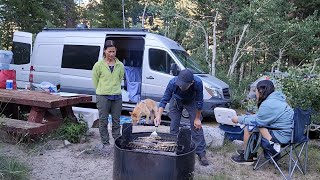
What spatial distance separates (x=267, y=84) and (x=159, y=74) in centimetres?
369

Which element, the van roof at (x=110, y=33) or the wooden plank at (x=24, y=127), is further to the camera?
the van roof at (x=110, y=33)

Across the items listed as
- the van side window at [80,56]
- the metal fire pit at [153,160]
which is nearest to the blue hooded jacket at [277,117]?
the metal fire pit at [153,160]

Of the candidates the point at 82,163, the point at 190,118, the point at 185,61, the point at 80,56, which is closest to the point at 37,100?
the point at 82,163

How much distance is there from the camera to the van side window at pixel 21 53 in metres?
9.19

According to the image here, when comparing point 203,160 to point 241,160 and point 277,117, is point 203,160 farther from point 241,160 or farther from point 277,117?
point 277,117

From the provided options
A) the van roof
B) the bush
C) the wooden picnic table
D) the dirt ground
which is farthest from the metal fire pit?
the van roof

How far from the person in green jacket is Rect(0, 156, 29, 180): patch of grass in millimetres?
1418

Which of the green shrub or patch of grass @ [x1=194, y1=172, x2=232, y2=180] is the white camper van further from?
patch of grass @ [x1=194, y1=172, x2=232, y2=180]

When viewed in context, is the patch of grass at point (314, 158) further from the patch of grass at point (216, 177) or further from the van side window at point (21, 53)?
the van side window at point (21, 53)

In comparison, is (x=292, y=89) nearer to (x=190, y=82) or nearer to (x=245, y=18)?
(x=190, y=82)

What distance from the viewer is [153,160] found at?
3029 millimetres

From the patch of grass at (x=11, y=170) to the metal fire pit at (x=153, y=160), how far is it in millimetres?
1127

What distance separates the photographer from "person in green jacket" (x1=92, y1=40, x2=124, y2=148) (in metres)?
5.00

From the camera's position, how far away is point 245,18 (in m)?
10.4
